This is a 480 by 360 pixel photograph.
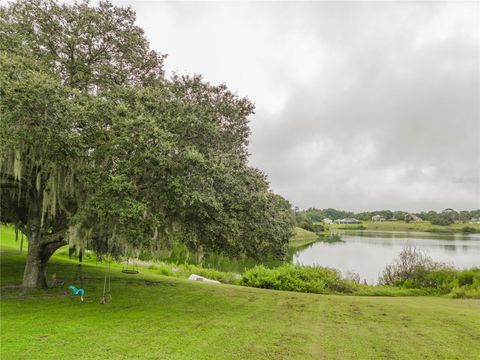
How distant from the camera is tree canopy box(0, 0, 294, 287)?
27.9 feet

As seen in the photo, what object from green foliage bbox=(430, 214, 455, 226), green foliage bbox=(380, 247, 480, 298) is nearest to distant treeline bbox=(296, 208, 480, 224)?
green foliage bbox=(430, 214, 455, 226)

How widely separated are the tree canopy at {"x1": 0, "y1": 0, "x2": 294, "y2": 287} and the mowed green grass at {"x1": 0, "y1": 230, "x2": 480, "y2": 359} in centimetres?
189

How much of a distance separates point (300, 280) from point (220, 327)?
10.4 meters

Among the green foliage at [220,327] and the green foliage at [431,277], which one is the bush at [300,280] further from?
the green foliage at [220,327]

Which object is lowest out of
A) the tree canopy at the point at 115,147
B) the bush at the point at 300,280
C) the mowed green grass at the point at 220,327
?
the bush at the point at 300,280

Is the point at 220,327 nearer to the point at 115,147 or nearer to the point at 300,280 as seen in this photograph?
the point at 115,147

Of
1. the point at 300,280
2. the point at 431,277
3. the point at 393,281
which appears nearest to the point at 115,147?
the point at 300,280

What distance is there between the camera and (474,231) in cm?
9931

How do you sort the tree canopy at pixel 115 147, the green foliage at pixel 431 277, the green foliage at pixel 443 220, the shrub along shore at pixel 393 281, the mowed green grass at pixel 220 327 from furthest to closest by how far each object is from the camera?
the green foliage at pixel 443 220, the shrub along shore at pixel 393 281, the green foliage at pixel 431 277, the tree canopy at pixel 115 147, the mowed green grass at pixel 220 327

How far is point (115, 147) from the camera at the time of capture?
881 centimetres

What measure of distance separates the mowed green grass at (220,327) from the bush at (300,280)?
15.6ft

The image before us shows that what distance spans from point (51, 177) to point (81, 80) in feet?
13.9

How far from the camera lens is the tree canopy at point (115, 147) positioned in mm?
8516

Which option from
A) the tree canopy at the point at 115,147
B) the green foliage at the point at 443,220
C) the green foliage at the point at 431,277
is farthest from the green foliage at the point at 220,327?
the green foliage at the point at 443,220
